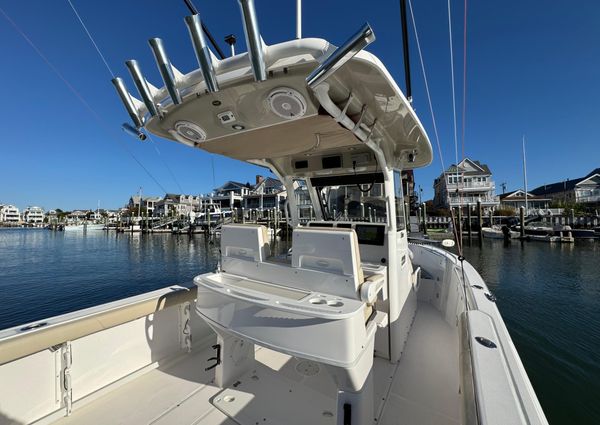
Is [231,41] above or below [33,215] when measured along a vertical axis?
below

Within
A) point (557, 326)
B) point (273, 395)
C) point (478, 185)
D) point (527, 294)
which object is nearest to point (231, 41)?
point (273, 395)

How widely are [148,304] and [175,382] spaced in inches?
30.4

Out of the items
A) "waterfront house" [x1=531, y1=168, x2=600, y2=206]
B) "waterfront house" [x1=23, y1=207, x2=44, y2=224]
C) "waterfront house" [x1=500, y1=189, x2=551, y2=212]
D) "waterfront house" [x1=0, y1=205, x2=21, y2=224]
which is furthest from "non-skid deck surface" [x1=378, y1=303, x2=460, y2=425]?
"waterfront house" [x1=0, y1=205, x2=21, y2=224]

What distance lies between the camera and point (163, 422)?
1892 mm

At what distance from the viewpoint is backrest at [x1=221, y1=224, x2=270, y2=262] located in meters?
2.34

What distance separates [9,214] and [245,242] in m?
149

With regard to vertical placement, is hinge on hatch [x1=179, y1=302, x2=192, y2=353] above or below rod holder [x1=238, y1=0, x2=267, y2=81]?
below

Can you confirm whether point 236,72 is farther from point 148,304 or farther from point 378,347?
point 378,347

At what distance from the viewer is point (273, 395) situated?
2148mm

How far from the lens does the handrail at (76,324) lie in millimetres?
1607

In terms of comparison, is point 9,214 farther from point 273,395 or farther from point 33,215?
point 273,395

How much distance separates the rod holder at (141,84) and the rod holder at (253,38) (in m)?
0.85

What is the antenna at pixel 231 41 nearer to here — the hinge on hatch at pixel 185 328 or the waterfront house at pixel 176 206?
the hinge on hatch at pixel 185 328

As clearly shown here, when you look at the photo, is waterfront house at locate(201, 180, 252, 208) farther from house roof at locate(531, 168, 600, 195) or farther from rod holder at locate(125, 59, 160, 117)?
house roof at locate(531, 168, 600, 195)
